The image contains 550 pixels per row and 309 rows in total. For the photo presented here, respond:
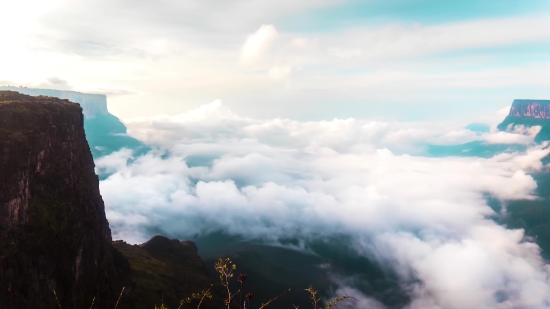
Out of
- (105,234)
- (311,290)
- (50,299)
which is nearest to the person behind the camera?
(311,290)

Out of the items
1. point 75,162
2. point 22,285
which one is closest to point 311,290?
point 22,285

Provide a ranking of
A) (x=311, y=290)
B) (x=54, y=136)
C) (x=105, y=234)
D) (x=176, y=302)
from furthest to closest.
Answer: (x=176, y=302)
(x=105, y=234)
(x=54, y=136)
(x=311, y=290)

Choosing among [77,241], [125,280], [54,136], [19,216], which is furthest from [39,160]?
[125,280]

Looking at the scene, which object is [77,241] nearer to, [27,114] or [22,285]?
[22,285]

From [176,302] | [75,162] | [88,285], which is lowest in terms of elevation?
[176,302]

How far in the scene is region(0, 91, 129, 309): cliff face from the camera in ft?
293

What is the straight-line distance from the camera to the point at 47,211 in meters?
101

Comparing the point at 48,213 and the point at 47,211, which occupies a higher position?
the point at 47,211

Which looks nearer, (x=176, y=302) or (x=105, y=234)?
(x=105, y=234)

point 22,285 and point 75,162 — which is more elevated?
point 75,162

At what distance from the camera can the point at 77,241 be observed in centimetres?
11269

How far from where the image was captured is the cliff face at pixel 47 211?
3511 inches

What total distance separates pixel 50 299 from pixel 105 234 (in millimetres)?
50915

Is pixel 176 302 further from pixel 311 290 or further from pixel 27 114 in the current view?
pixel 311 290
